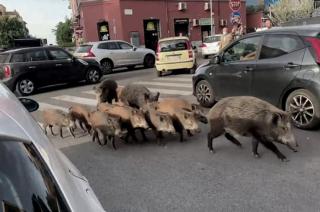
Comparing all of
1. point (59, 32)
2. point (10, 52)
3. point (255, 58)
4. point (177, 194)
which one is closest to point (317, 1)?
point (10, 52)

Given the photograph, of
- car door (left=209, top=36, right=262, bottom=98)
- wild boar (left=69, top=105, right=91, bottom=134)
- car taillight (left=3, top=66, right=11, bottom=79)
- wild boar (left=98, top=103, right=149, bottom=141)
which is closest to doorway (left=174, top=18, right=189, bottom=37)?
car taillight (left=3, top=66, right=11, bottom=79)

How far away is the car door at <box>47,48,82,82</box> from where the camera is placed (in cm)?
1578

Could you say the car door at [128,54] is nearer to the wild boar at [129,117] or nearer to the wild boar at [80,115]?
the wild boar at [80,115]

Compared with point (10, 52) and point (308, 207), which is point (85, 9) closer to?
point (10, 52)

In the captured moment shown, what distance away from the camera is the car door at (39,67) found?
49.9ft

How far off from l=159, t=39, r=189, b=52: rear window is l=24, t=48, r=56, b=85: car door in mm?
4799

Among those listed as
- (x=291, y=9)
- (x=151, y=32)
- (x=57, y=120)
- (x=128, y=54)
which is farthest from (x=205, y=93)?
(x=291, y=9)

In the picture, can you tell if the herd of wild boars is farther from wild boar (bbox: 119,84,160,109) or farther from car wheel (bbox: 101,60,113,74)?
car wheel (bbox: 101,60,113,74)

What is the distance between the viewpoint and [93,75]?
1716cm

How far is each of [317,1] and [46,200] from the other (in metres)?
50.9

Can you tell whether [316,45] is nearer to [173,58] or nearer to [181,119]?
[181,119]

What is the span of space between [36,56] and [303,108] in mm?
11023

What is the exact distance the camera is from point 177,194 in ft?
15.8

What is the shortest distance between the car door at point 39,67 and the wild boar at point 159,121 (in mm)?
9403
